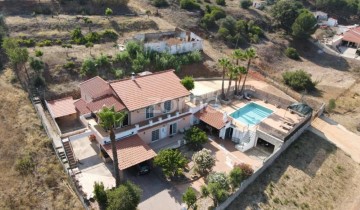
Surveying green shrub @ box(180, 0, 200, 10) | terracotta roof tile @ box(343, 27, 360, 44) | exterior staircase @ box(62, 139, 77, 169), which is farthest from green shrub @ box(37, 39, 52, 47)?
terracotta roof tile @ box(343, 27, 360, 44)

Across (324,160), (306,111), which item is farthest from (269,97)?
(324,160)

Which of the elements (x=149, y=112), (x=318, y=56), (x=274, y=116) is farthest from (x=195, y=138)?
(x=318, y=56)

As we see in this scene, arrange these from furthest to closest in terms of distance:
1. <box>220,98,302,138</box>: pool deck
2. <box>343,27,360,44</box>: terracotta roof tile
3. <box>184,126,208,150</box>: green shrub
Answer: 1. <box>343,27,360,44</box>: terracotta roof tile
2. <box>220,98,302,138</box>: pool deck
3. <box>184,126,208,150</box>: green shrub

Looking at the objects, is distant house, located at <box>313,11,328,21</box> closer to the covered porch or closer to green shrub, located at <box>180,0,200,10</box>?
green shrub, located at <box>180,0,200,10</box>

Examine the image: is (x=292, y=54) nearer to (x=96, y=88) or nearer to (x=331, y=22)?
(x=331, y=22)

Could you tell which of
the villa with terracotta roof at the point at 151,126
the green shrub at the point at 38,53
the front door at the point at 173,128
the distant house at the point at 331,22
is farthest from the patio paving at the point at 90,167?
the distant house at the point at 331,22

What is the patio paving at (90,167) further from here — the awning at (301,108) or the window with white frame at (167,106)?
the awning at (301,108)
